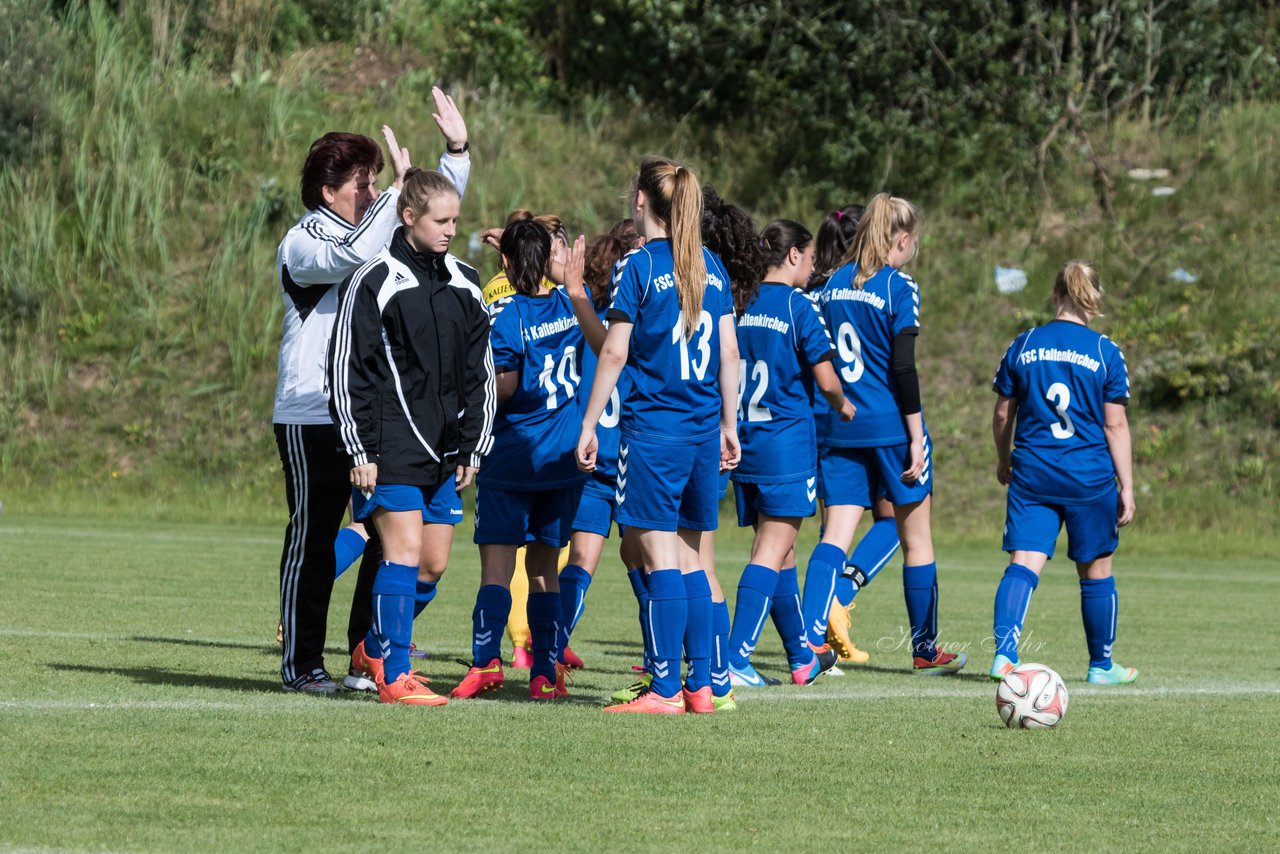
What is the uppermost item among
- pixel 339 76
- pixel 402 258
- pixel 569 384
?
pixel 339 76

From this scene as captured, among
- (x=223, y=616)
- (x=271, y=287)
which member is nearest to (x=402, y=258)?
(x=223, y=616)

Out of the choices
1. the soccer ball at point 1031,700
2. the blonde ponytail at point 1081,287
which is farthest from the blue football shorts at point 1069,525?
the soccer ball at point 1031,700

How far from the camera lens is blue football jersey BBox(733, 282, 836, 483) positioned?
26.1ft

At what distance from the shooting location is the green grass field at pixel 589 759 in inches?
175

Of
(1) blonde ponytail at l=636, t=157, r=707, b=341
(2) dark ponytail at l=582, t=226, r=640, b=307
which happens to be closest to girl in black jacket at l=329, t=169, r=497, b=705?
(1) blonde ponytail at l=636, t=157, r=707, b=341

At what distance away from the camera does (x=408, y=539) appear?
6.51 metres

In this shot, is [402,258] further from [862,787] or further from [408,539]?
[862,787]

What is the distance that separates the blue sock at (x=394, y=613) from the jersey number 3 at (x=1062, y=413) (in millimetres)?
3298

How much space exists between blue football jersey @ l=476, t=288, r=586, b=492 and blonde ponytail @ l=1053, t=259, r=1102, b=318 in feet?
7.99

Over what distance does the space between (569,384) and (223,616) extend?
135 inches

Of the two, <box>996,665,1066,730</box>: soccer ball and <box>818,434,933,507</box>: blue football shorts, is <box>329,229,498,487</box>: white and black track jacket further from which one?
<box>818,434,933,507</box>: blue football shorts

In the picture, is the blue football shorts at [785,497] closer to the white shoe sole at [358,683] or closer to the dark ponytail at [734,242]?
the dark ponytail at [734,242]

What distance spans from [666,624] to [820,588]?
2.12m

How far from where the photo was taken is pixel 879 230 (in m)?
8.58
